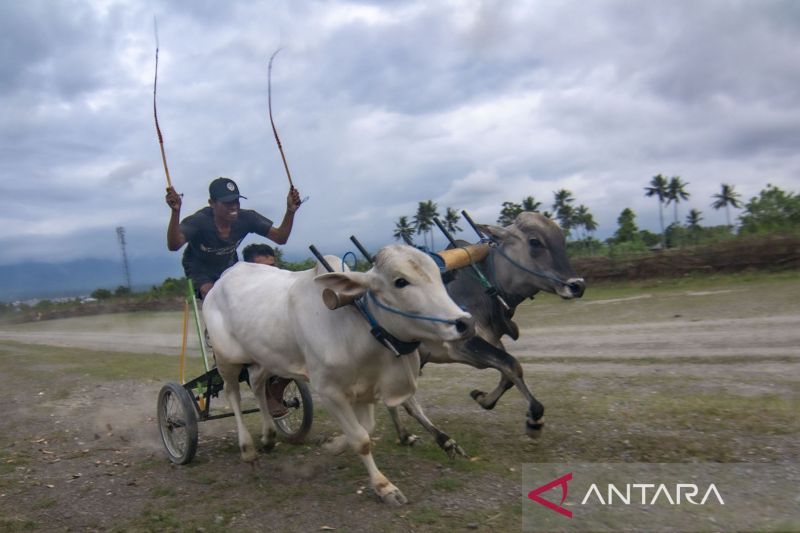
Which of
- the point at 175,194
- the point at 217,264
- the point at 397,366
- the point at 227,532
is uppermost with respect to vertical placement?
the point at 175,194

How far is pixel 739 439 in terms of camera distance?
579 centimetres

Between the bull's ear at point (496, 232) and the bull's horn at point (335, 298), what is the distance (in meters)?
2.45

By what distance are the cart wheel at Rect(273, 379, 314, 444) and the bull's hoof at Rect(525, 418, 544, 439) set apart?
2.24 m

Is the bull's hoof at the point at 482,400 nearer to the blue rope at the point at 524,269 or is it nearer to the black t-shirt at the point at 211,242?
the blue rope at the point at 524,269

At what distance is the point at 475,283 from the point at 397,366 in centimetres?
225

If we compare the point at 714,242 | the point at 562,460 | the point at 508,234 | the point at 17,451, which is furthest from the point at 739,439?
the point at 714,242

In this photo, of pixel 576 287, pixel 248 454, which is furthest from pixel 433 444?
pixel 576 287

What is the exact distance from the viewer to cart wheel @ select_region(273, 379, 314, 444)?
7055 mm

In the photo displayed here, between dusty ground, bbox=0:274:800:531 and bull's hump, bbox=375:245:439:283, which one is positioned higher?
bull's hump, bbox=375:245:439:283

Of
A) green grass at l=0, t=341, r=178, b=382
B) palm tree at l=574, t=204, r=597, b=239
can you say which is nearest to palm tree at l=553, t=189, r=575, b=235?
palm tree at l=574, t=204, r=597, b=239

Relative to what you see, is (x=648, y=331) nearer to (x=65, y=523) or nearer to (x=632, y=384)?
(x=632, y=384)

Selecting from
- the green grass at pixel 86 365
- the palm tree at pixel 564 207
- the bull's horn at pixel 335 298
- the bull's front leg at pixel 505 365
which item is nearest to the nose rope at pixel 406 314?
the bull's horn at pixel 335 298

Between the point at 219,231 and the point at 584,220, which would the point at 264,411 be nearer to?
the point at 219,231

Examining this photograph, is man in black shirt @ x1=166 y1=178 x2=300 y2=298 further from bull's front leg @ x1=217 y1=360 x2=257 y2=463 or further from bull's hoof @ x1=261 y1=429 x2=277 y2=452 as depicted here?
bull's hoof @ x1=261 y1=429 x2=277 y2=452
